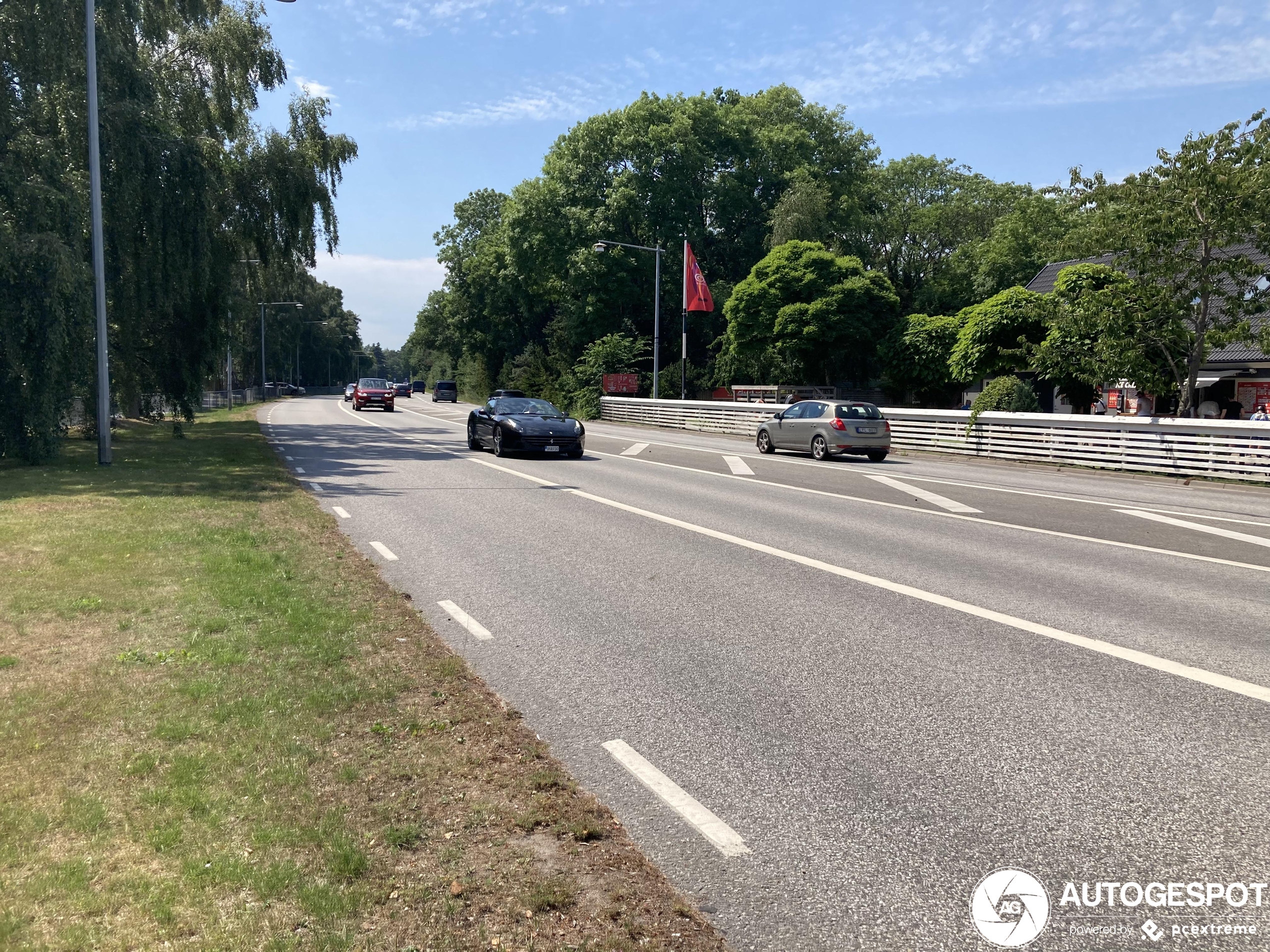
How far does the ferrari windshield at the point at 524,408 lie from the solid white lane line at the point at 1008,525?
189 inches

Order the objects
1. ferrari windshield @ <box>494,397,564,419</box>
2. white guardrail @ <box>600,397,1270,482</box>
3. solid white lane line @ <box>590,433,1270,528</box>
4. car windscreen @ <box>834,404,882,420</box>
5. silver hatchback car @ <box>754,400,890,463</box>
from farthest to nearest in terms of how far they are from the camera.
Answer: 1. car windscreen @ <box>834,404,882,420</box>
2. silver hatchback car @ <box>754,400,890,463</box>
3. ferrari windshield @ <box>494,397,564,419</box>
4. white guardrail @ <box>600,397,1270,482</box>
5. solid white lane line @ <box>590,433,1270,528</box>

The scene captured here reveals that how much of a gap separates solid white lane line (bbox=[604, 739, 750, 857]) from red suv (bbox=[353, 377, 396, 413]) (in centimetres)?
5025

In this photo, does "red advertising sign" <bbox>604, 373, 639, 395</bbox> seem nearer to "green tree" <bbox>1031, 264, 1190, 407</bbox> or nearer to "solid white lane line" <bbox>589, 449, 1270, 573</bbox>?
"green tree" <bbox>1031, 264, 1190, 407</bbox>

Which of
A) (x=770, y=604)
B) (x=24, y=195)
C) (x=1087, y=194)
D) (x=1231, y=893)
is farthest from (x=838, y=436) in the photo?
(x=1231, y=893)

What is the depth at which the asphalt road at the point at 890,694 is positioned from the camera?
130 inches

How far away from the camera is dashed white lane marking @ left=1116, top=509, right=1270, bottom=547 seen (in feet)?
36.3

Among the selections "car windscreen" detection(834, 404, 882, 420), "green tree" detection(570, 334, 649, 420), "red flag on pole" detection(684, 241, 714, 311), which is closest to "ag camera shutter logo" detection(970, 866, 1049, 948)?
"car windscreen" detection(834, 404, 882, 420)

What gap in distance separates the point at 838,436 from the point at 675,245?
38.0 metres

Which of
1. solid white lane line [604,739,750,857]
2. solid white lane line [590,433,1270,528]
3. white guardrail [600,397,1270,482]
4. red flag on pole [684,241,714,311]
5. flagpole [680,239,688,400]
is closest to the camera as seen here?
solid white lane line [604,739,750,857]

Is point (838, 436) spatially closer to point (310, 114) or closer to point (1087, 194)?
point (1087, 194)

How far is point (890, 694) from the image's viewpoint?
17.3 feet

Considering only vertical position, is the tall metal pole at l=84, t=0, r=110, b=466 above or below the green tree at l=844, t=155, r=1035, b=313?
below

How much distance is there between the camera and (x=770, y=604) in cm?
746

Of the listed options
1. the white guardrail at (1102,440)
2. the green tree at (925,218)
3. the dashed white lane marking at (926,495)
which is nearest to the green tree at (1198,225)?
the white guardrail at (1102,440)
